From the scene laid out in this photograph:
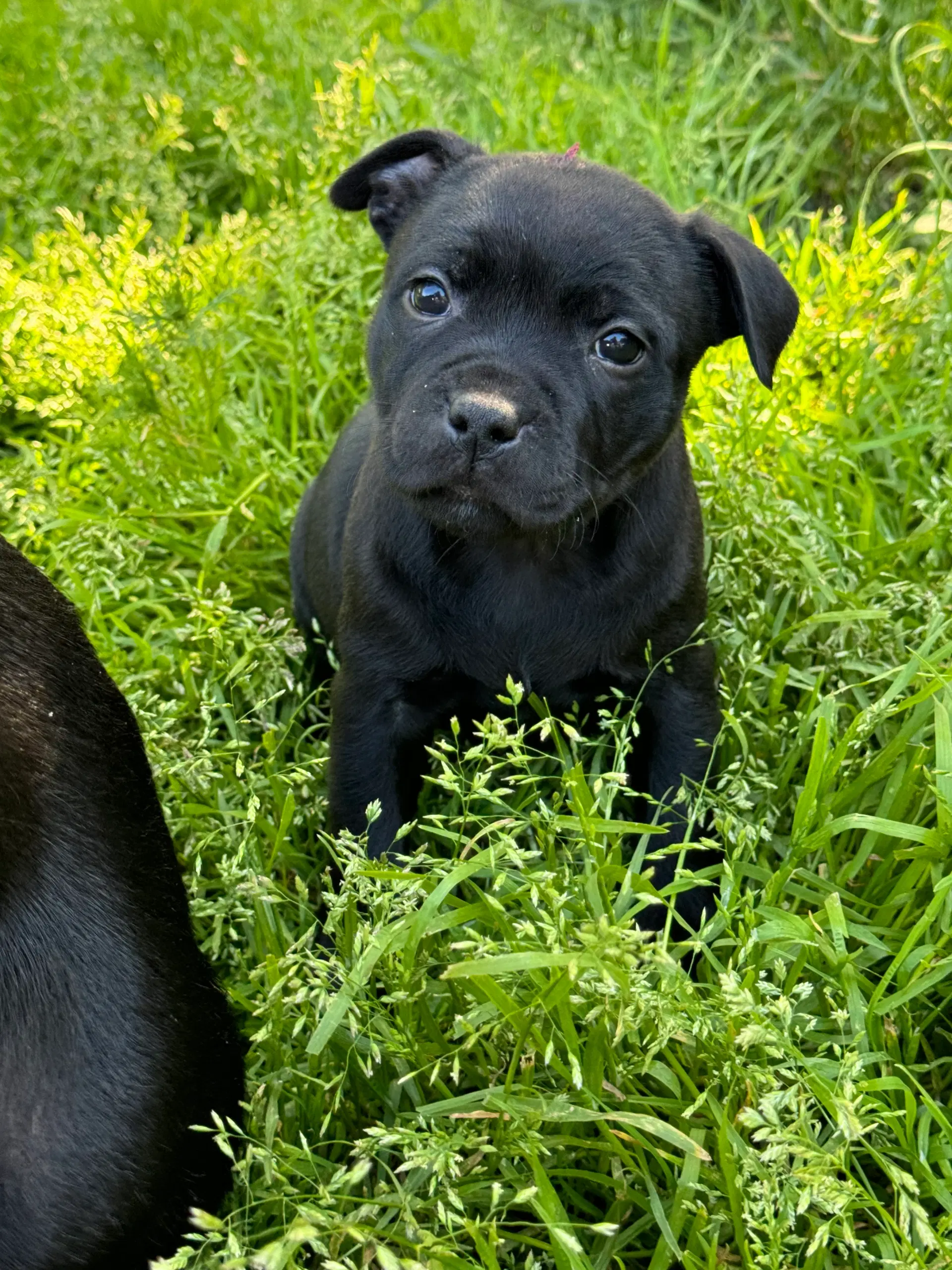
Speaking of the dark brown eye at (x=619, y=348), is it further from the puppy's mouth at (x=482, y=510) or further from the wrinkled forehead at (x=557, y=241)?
the puppy's mouth at (x=482, y=510)

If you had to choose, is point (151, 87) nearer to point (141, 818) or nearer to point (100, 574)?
point (100, 574)

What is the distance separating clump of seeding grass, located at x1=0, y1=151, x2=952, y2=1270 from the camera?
83.5 inches

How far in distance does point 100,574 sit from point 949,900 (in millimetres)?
2229

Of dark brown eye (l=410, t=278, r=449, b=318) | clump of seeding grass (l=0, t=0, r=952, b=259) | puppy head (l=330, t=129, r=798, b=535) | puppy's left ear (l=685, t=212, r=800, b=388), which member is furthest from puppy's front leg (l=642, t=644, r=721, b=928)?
clump of seeding grass (l=0, t=0, r=952, b=259)

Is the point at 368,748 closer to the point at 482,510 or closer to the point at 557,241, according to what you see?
the point at 482,510

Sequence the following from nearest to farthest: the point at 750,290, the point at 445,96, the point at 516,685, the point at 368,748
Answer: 1. the point at 516,685
2. the point at 750,290
3. the point at 368,748
4. the point at 445,96

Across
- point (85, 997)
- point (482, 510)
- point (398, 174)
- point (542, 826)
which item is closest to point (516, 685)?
point (542, 826)

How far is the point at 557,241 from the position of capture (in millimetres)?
2629

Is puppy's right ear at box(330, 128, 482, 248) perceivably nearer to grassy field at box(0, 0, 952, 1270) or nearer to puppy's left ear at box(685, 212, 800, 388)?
puppy's left ear at box(685, 212, 800, 388)

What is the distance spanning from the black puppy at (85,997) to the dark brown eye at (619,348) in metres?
1.19

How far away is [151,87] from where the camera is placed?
5.39 m

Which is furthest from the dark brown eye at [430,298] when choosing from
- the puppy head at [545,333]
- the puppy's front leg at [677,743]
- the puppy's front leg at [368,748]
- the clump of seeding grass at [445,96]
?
the clump of seeding grass at [445,96]

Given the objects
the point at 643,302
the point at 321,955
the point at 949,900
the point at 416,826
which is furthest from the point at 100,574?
the point at 949,900

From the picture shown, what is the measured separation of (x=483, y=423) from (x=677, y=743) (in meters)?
0.89
